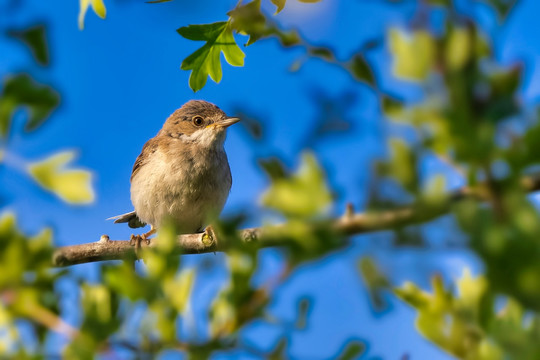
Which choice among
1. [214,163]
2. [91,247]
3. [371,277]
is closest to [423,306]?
[371,277]

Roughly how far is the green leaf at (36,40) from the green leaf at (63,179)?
0.19m

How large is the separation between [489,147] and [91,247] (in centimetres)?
Result: 317

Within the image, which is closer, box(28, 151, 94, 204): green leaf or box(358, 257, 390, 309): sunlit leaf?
box(358, 257, 390, 309): sunlit leaf

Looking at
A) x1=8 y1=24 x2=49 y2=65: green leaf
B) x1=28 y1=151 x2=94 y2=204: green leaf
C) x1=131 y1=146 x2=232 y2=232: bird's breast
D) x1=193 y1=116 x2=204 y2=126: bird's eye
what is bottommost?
x1=28 y1=151 x2=94 y2=204: green leaf

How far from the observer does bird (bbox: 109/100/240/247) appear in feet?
20.5

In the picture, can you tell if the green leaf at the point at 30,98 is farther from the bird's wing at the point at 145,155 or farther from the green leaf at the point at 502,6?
the bird's wing at the point at 145,155

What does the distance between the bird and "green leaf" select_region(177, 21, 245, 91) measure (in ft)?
13.4

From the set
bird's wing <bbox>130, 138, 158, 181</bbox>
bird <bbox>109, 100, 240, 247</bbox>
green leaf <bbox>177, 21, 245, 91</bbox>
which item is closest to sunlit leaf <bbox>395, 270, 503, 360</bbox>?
green leaf <bbox>177, 21, 245, 91</bbox>

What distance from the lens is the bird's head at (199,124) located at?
6.85 m

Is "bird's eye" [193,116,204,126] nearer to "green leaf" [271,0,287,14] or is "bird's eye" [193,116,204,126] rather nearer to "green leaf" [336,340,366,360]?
"green leaf" [271,0,287,14]

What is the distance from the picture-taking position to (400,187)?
71cm

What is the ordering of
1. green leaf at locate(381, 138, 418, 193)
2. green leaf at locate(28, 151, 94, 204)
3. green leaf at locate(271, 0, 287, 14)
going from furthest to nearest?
green leaf at locate(271, 0, 287, 14)
green leaf at locate(28, 151, 94, 204)
green leaf at locate(381, 138, 418, 193)

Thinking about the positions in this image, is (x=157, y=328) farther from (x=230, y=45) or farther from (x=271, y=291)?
(x=230, y=45)

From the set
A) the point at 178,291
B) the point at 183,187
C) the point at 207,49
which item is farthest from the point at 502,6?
the point at 183,187
